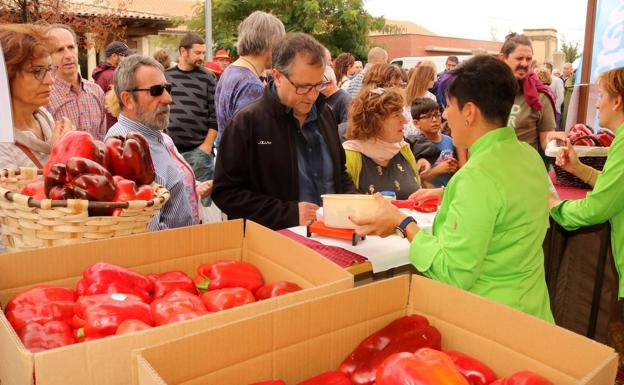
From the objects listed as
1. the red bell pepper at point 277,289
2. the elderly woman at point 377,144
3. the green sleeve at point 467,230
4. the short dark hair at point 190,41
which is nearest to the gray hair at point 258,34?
the elderly woman at point 377,144

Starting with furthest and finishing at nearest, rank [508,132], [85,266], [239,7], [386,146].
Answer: [239,7], [386,146], [508,132], [85,266]

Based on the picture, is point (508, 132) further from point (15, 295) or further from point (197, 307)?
point (15, 295)

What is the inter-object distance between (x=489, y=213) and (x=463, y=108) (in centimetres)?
42

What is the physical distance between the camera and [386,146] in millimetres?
3285

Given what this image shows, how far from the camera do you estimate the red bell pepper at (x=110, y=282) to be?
1447 millimetres

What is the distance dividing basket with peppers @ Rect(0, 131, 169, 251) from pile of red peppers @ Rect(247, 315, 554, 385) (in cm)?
75

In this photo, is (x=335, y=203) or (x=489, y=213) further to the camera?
(x=335, y=203)

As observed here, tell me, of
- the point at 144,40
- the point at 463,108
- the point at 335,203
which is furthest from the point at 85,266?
the point at 144,40

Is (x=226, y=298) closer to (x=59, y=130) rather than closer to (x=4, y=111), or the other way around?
(x=4, y=111)

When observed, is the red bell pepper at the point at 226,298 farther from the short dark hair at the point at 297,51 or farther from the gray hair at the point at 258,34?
the gray hair at the point at 258,34

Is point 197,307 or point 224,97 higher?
point 224,97

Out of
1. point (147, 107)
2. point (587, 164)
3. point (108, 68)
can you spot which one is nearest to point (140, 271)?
point (147, 107)

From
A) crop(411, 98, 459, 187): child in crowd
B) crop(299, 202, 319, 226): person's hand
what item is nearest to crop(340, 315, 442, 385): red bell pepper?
crop(299, 202, 319, 226): person's hand

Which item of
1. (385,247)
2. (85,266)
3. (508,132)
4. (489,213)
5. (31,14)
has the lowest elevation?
(385,247)
